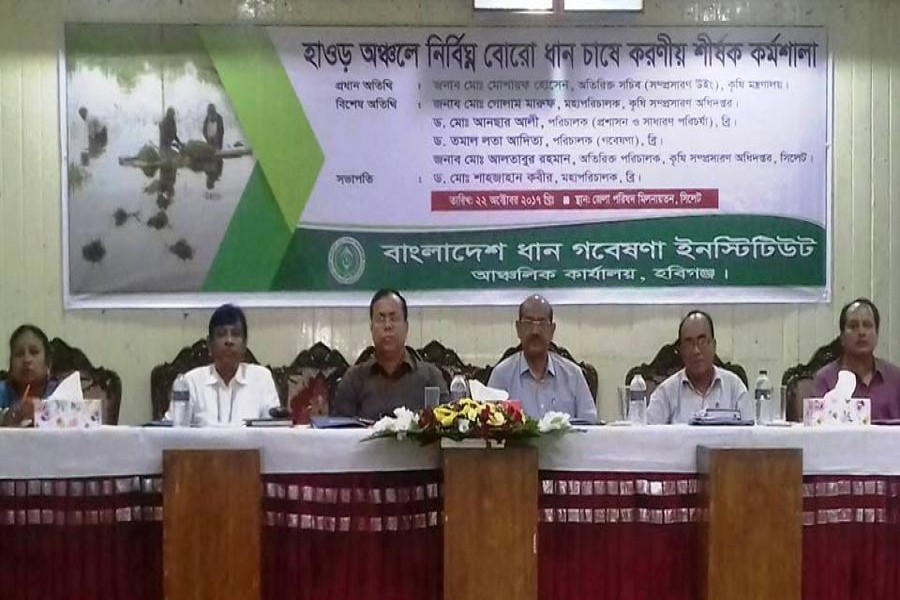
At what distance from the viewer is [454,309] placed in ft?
19.7

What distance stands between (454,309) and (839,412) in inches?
99.1

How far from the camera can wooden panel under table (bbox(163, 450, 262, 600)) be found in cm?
353

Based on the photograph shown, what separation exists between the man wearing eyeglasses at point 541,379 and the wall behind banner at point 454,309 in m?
1.13

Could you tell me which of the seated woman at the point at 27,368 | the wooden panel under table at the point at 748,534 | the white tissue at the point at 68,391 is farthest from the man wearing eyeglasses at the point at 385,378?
the wooden panel under table at the point at 748,534

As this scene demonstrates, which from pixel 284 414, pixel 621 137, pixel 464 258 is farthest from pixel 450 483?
pixel 621 137

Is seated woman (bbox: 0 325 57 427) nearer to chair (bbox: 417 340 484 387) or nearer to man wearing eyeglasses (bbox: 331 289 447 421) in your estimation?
man wearing eyeglasses (bbox: 331 289 447 421)

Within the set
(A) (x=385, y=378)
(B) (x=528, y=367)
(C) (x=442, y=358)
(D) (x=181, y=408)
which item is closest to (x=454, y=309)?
(C) (x=442, y=358)

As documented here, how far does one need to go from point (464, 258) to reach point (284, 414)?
2041 mm

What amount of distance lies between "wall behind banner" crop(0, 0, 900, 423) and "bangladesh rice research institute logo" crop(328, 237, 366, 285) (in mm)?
179

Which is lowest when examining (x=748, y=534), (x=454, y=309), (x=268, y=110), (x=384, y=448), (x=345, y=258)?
(x=748, y=534)

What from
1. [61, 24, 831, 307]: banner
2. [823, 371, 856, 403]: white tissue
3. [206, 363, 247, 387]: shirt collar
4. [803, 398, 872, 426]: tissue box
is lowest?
[803, 398, 872, 426]: tissue box

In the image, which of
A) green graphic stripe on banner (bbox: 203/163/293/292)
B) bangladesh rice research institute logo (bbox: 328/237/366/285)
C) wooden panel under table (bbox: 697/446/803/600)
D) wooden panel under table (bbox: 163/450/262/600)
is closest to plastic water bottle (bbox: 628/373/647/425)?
wooden panel under table (bbox: 697/446/803/600)

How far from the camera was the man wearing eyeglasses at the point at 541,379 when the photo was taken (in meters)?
4.82

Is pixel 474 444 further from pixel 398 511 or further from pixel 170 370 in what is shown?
pixel 170 370
